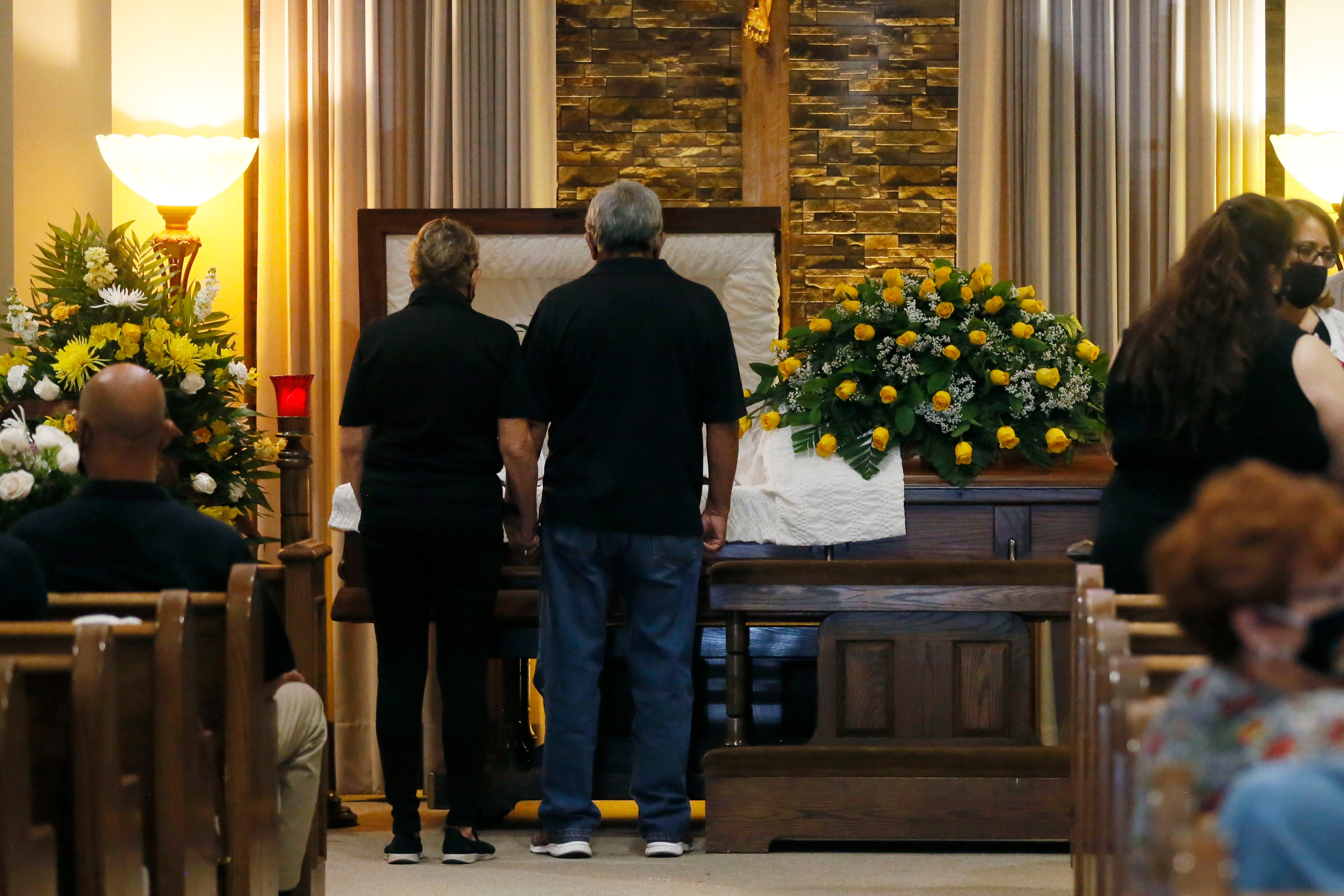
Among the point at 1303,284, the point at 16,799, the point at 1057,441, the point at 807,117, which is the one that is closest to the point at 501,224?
the point at 807,117

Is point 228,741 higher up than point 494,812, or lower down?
higher up

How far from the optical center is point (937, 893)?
139 inches

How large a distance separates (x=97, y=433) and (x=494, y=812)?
2.26 metres

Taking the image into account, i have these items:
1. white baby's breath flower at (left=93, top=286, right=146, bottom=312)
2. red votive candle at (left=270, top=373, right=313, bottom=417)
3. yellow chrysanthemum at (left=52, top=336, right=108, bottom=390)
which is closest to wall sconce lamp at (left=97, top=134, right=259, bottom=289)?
red votive candle at (left=270, top=373, right=313, bottom=417)

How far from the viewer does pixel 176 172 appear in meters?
5.31

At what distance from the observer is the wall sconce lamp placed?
5.29 metres

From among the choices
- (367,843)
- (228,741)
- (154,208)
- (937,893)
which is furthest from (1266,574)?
(154,208)

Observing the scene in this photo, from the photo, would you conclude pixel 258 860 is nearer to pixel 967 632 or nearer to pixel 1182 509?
pixel 1182 509

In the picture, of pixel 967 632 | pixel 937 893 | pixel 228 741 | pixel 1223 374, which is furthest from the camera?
pixel 967 632

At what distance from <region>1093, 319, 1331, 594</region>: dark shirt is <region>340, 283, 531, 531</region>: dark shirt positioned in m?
1.49

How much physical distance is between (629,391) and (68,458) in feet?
4.17

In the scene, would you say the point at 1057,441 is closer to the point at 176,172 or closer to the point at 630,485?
the point at 630,485

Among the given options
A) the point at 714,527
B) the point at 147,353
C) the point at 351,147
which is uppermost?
the point at 351,147

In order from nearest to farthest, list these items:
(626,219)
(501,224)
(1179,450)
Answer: (1179,450) → (626,219) → (501,224)
